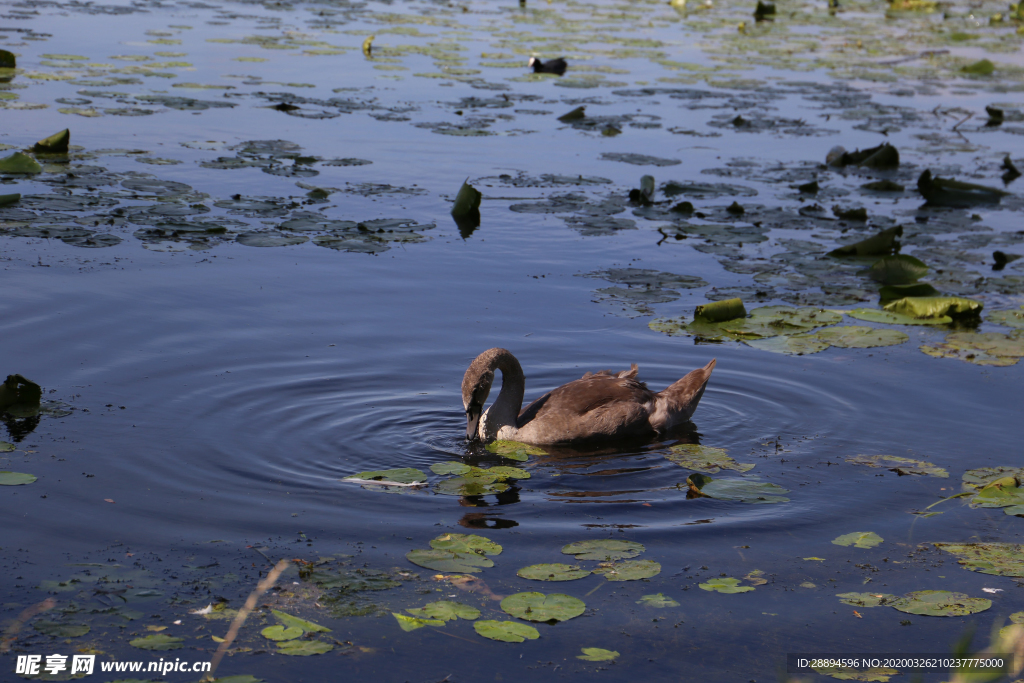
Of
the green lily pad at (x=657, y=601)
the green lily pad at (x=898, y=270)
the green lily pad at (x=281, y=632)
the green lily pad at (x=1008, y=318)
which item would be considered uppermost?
the green lily pad at (x=898, y=270)

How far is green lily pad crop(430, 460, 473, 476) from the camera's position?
6332 millimetres

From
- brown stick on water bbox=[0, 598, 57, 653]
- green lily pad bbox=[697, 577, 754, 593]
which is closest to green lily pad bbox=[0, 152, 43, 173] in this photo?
brown stick on water bbox=[0, 598, 57, 653]

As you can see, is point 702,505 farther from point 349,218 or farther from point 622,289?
point 349,218

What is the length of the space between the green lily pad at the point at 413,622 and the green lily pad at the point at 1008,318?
6802 millimetres

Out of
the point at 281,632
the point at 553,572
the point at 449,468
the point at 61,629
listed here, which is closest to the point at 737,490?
the point at 553,572

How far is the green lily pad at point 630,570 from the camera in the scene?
198 inches

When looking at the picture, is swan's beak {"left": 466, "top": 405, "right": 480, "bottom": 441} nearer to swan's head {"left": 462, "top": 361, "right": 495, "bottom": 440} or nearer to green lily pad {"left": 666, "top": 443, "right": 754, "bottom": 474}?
swan's head {"left": 462, "top": 361, "right": 495, "bottom": 440}

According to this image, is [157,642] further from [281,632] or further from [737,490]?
[737,490]

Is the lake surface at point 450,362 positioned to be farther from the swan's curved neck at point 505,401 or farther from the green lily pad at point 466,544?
the swan's curved neck at point 505,401

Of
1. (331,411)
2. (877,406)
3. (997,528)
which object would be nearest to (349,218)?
(331,411)

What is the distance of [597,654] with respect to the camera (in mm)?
4375

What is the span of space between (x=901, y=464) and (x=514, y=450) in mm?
2475

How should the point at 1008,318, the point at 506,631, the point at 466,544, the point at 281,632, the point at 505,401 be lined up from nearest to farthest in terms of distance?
the point at 281,632
the point at 506,631
the point at 466,544
the point at 505,401
the point at 1008,318

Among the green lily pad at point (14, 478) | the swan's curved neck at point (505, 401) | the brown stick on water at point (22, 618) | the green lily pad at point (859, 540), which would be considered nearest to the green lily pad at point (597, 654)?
the green lily pad at point (859, 540)
